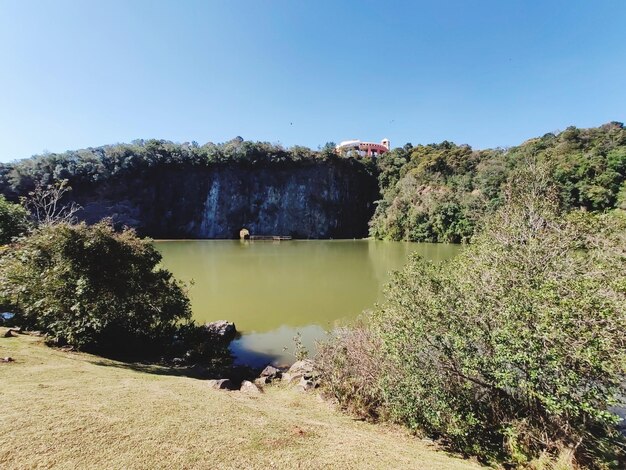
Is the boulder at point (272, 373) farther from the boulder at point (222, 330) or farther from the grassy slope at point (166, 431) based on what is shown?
the boulder at point (222, 330)

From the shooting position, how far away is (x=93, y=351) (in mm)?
7934

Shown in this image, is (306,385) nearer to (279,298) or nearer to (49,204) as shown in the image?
(279,298)

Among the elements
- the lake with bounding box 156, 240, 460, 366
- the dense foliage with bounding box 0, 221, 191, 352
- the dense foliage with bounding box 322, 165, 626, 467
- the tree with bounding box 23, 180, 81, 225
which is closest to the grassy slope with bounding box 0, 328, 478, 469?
the dense foliage with bounding box 322, 165, 626, 467

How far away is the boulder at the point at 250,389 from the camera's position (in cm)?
639

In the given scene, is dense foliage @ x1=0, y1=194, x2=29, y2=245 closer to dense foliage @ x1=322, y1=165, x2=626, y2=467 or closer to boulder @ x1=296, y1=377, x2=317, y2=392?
boulder @ x1=296, y1=377, x2=317, y2=392

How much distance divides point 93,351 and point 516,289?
8.83 metres

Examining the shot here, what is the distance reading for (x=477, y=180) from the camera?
43875 millimetres

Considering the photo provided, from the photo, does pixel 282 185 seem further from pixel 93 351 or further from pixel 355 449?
pixel 355 449

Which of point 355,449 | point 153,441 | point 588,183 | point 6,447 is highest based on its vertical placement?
point 588,183

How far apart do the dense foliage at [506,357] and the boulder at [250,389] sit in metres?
Answer: 1.45

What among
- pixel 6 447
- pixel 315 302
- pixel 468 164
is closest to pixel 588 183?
pixel 468 164

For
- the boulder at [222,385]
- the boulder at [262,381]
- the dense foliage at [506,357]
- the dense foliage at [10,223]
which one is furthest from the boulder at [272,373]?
the dense foliage at [10,223]

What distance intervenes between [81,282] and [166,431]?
5100 millimetres

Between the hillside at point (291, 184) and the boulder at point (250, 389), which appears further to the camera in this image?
the hillside at point (291, 184)
